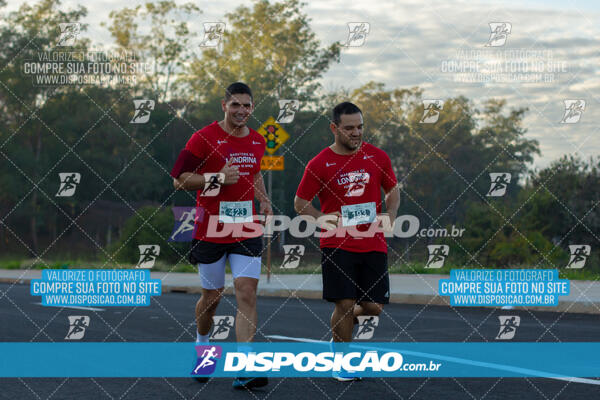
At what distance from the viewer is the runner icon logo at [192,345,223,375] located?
23.2ft

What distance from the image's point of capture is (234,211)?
6.84 metres

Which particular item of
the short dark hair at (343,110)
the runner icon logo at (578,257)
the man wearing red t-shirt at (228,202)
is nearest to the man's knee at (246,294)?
the man wearing red t-shirt at (228,202)

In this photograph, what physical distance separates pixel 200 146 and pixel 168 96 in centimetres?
4069

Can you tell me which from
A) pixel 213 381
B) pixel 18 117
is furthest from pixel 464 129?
pixel 213 381

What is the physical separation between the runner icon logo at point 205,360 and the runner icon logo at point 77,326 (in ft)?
11.8

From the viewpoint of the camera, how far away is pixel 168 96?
1843 inches

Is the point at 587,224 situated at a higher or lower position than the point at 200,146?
lower

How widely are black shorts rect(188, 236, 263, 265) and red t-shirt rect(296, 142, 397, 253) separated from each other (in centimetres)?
Result: 58

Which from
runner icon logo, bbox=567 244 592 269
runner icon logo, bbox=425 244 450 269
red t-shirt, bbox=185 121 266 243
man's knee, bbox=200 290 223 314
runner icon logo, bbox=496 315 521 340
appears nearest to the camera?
red t-shirt, bbox=185 121 266 243

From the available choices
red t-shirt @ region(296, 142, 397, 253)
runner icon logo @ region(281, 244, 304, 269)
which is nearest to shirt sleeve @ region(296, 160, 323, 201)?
red t-shirt @ region(296, 142, 397, 253)

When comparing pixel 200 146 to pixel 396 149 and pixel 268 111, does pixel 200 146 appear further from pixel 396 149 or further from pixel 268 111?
pixel 268 111

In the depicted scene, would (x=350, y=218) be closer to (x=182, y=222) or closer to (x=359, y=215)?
(x=359, y=215)

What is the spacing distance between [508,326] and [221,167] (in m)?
5.99

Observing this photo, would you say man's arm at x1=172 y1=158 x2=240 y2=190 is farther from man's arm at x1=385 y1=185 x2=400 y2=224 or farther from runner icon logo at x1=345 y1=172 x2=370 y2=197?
man's arm at x1=385 y1=185 x2=400 y2=224
